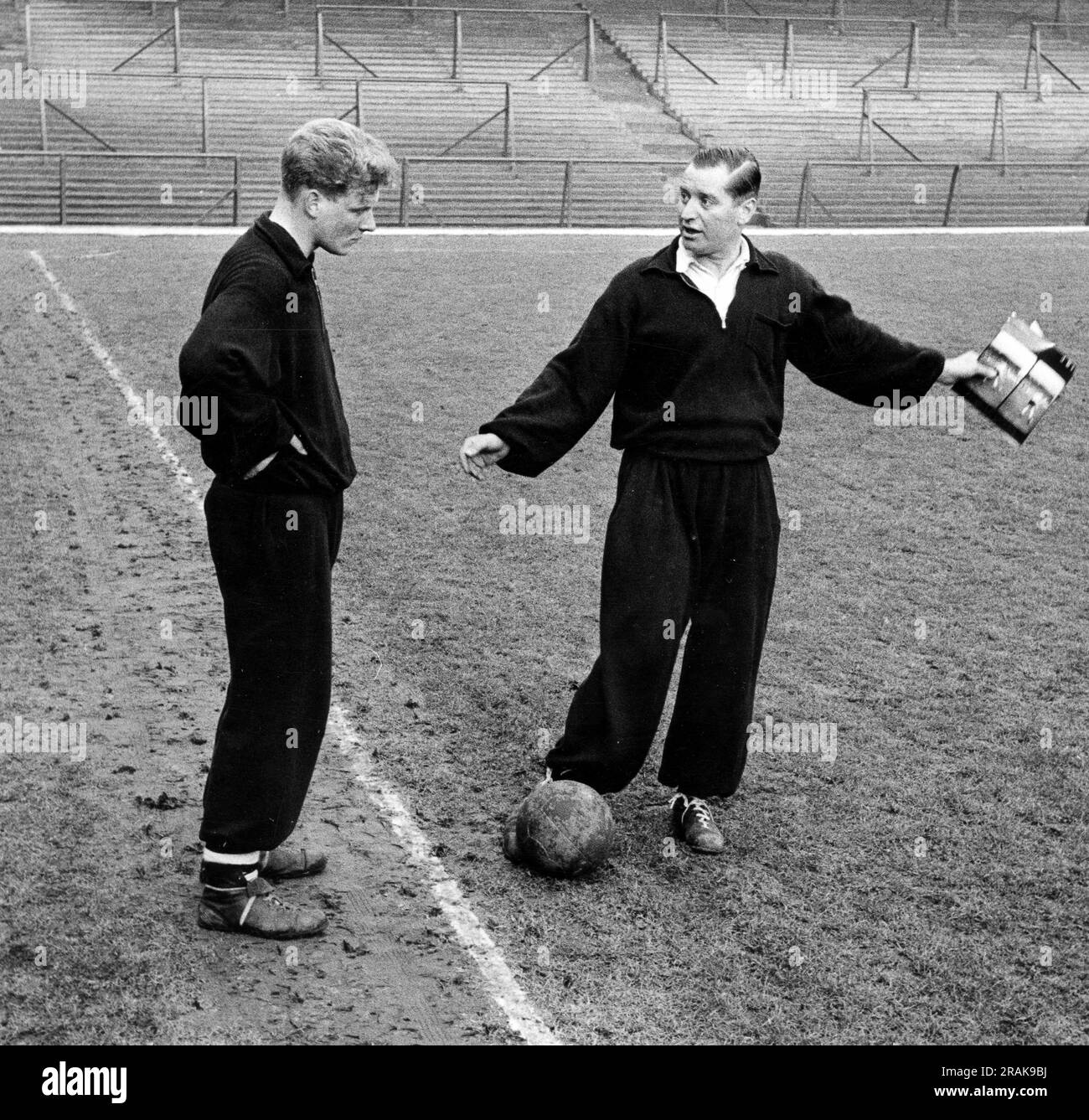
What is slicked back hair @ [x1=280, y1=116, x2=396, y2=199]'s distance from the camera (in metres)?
4.48

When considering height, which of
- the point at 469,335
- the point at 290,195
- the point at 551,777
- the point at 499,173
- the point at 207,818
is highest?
the point at 290,195

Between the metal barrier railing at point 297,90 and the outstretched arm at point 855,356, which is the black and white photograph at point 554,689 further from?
the metal barrier railing at point 297,90

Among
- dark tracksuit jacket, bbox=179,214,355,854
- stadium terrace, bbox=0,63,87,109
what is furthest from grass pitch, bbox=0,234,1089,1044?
stadium terrace, bbox=0,63,87,109

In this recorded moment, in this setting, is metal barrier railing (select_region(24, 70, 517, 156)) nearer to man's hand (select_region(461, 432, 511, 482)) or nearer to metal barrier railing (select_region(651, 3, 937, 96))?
metal barrier railing (select_region(651, 3, 937, 96))

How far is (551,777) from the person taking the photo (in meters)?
6.01

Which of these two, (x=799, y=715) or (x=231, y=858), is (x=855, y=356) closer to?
(x=799, y=715)

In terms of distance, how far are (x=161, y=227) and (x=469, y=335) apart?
10.6m

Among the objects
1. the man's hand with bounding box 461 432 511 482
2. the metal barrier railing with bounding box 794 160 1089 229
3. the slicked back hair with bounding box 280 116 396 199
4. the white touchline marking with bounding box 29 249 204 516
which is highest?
the slicked back hair with bounding box 280 116 396 199

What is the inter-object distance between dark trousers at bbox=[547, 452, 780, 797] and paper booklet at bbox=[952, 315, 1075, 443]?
95 centimetres

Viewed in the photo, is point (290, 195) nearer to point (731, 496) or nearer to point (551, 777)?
point (731, 496)

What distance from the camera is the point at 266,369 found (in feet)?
14.9

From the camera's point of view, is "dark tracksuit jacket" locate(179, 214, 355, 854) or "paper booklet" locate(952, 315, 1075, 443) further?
"paper booklet" locate(952, 315, 1075, 443)

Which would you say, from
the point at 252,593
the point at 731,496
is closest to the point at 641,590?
the point at 731,496
